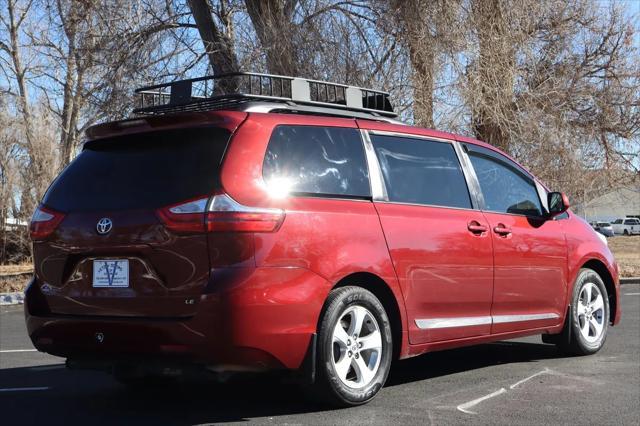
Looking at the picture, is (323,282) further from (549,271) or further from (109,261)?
(549,271)

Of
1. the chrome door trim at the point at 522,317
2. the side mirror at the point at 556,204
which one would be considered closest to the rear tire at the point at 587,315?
the chrome door trim at the point at 522,317

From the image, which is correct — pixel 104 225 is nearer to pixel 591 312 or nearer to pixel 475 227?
pixel 475 227

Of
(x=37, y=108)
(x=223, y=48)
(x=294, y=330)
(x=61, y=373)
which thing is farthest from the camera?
(x=37, y=108)

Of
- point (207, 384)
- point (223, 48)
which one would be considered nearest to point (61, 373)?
point (207, 384)

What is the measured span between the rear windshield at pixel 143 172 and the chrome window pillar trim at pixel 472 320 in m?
1.86

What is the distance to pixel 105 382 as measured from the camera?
21.1 ft

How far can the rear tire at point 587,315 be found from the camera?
7.25 metres

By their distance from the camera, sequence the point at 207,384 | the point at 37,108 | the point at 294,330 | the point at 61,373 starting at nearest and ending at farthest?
the point at 294,330 → the point at 207,384 → the point at 61,373 → the point at 37,108

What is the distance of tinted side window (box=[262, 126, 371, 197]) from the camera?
16.5 ft

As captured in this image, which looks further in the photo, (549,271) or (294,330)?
(549,271)

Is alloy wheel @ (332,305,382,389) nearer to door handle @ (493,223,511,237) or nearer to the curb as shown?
door handle @ (493,223,511,237)

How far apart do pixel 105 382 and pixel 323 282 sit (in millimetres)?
2405

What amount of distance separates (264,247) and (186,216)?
18.4 inches

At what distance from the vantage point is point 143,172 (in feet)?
16.3
